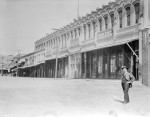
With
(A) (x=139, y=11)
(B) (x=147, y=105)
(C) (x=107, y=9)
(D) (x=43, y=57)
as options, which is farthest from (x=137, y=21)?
(D) (x=43, y=57)

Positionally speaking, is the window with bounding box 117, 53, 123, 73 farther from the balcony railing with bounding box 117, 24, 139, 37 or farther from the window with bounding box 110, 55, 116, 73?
the balcony railing with bounding box 117, 24, 139, 37

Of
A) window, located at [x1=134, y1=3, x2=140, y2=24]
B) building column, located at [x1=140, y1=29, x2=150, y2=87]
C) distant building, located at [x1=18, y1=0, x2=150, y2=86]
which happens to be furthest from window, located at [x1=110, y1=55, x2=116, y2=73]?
building column, located at [x1=140, y1=29, x2=150, y2=87]

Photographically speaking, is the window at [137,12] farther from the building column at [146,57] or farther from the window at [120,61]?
the window at [120,61]

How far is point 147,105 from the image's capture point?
11.5 m

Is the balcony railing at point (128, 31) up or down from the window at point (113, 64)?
up

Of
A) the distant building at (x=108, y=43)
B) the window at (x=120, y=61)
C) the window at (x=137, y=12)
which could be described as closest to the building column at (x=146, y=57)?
the distant building at (x=108, y=43)

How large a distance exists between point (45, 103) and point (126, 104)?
3.64 m

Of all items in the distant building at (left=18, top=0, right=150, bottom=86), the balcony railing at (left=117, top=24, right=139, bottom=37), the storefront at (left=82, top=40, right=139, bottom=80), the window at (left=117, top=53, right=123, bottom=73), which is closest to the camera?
the distant building at (left=18, top=0, right=150, bottom=86)

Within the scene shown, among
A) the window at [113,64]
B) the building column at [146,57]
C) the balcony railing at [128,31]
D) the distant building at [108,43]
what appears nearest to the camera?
Answer: the building column at [146,57]

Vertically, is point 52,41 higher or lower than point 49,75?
higher

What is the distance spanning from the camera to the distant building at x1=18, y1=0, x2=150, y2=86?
2033 cm

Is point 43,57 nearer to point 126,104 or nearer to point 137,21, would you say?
point 137,21

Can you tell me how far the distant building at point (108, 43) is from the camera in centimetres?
2033

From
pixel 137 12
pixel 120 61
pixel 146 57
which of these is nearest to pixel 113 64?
pixel 120 61
